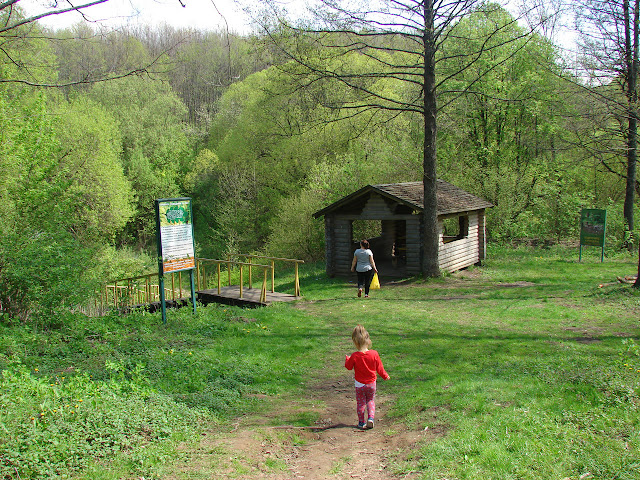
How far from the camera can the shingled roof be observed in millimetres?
17078

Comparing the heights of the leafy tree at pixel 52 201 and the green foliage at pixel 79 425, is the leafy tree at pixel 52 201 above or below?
above

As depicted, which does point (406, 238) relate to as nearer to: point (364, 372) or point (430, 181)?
point (430, 181)

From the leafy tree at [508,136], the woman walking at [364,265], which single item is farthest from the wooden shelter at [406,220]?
the leafy tree at [508,136]

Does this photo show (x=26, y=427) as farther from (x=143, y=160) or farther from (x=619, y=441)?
(x=143, y=160)

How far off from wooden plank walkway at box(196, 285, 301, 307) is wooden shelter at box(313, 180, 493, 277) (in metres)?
3.93

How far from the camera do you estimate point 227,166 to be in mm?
39344

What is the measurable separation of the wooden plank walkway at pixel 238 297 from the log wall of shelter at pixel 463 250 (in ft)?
20.4

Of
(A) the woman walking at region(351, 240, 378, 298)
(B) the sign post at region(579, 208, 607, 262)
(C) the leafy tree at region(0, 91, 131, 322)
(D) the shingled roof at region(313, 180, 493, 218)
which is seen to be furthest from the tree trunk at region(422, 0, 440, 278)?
(C) the leafy tree at region(0, 91, 131, 322)

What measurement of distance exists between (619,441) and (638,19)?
41.7ft

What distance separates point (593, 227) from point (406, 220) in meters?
7.52

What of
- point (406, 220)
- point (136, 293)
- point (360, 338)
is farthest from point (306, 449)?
point (136, 293)

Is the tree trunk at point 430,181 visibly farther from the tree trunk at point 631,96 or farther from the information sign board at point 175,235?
the information sign board at point 175,235

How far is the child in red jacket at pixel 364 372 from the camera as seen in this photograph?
6.11 metres

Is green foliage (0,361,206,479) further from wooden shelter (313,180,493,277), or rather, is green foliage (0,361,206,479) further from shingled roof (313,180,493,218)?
wooden shelter (313,180,493,277)
